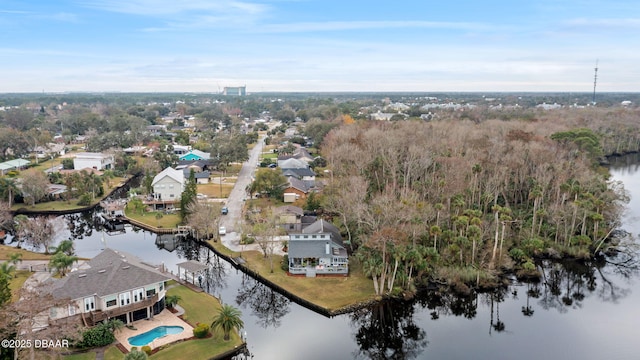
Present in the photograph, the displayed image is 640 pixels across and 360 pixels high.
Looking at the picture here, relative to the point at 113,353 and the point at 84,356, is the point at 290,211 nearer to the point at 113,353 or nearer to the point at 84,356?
the point at 113,353

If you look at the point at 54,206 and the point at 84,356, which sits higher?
the point at 54,206

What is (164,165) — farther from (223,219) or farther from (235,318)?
(235,318)

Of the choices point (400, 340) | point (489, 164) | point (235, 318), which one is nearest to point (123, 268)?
point (235, 318)

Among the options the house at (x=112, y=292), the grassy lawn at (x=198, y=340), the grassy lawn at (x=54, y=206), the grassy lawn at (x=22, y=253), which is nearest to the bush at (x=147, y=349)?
the grassy lawn at (x=198, y=340)

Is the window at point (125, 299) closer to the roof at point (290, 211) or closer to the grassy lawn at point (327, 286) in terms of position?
the grassy lawn at point (327, 286)

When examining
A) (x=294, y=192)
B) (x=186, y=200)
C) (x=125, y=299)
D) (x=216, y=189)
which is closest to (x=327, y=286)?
(x=125, y=299)

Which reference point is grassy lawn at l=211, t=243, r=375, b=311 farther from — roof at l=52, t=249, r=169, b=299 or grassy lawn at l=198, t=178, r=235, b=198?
grassy lawn at l=198, t=178, r=235, b=198
